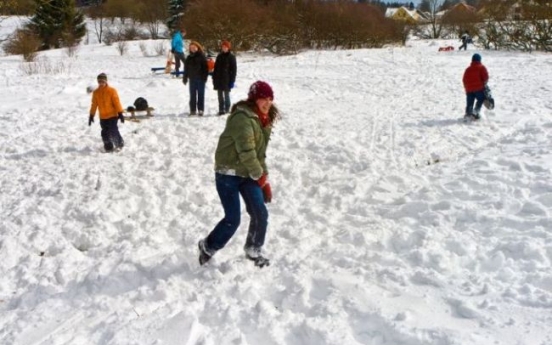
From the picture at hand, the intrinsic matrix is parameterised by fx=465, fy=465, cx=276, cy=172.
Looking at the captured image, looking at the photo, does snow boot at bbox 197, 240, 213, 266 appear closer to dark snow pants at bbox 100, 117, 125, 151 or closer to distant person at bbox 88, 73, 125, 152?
distant person at bbox 88, 73, 125, 152

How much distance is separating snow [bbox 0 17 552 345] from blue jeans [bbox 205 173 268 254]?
271 millimetres

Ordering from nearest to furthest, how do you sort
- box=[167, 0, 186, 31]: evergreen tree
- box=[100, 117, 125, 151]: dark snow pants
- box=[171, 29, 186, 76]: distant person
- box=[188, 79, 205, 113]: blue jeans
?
box=[100, 117, 125, 151]: dark snow pants
box=[188, 79, 205, 113]: blue jeans
box=[171, 29, 186, 76]: distant person
box=[167, 0, 186, 31]: evergreen tree

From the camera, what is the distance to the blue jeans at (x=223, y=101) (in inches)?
427

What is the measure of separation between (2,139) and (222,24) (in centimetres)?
2283

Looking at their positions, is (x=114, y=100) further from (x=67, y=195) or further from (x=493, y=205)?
(x=493, y=205)

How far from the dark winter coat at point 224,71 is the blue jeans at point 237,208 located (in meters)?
6.62

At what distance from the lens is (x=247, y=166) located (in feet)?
13.6

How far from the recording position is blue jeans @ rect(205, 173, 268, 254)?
4348 millimetres

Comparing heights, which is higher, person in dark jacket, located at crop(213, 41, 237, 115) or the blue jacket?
the blue jacket

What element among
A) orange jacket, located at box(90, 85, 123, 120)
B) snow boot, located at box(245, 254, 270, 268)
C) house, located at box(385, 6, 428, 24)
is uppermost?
house, located at box(385, 6, 428, 24)

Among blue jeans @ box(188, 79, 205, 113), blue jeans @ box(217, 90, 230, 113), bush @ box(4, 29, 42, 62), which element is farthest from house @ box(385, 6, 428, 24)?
blue jeans @ box(188, 79, 205, 113)

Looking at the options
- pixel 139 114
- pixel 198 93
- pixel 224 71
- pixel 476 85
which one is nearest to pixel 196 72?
pixel 198 93

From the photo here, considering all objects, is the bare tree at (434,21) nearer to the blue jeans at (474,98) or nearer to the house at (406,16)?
the house at (406,16)

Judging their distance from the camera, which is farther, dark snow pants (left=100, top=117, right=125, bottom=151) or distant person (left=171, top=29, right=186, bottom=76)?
distant person (left=171, top=29, right=186, bottom=76)
